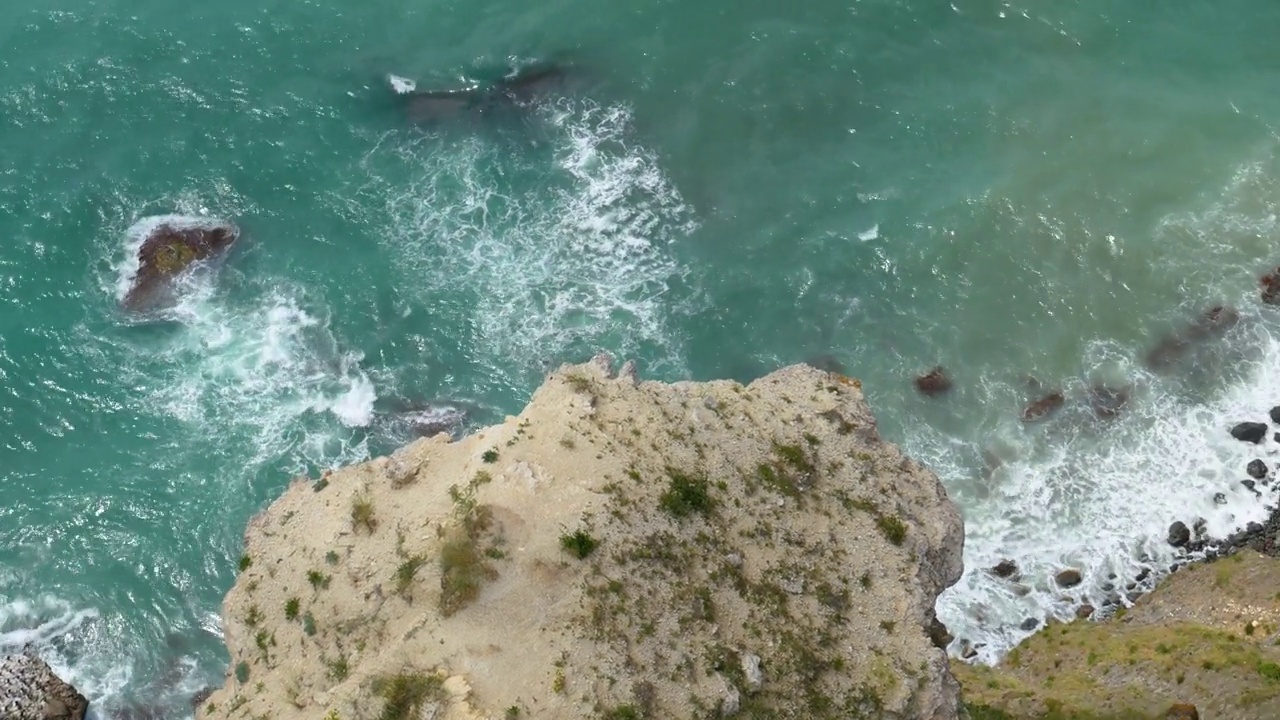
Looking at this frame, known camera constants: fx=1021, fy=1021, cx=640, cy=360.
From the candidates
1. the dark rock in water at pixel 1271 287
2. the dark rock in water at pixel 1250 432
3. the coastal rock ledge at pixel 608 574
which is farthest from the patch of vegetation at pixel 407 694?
the dark rock in water at pixel 1271 287

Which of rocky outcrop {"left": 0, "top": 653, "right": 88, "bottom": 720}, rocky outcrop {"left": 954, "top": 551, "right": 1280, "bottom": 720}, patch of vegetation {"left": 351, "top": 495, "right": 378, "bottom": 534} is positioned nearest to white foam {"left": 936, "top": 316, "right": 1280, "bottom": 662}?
rocky outcrop {"left": 954, "top": 551, "right": 1280, "bottom": 720}

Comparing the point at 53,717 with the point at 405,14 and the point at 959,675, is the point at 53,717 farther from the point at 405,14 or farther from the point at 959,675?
the point at 405,14

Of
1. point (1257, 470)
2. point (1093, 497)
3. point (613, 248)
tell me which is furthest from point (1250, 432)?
point (613, 248)

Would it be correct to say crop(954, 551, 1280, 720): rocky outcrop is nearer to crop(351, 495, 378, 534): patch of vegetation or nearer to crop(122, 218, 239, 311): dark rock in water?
crop(351, 495, 378, 534): patch of vegetation

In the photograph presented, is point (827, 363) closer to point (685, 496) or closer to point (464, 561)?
point (685, 496)

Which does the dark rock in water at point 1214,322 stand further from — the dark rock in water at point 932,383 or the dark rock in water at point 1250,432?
the dark rock in water at point 932,383

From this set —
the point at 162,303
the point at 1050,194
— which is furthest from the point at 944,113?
the point at 162,303
